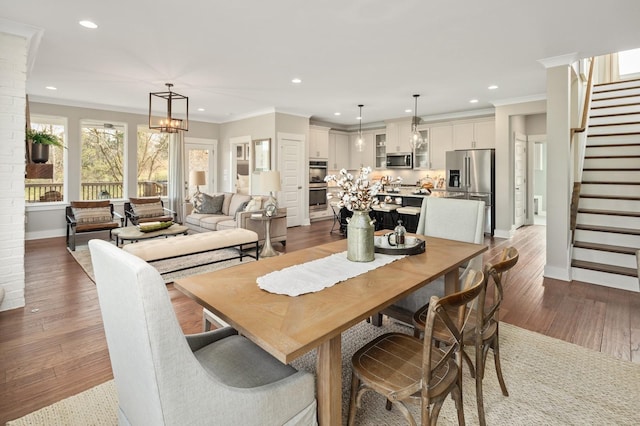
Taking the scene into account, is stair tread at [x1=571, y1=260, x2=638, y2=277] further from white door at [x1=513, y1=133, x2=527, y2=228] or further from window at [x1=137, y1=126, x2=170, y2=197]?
window at [x1=137, y1=126, x2=170, y2=197]

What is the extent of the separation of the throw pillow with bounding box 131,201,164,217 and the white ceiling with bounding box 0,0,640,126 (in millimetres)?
1995

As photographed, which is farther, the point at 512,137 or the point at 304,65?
the point at 512,137

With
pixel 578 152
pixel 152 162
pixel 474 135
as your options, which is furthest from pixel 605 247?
pixel 152 162

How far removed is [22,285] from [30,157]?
141 centimetres

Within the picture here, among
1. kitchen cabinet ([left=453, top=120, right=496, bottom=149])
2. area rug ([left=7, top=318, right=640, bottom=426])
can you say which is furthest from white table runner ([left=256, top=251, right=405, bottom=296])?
kitchen cabinet ([left=453, top=120, right=496, bottom=149])

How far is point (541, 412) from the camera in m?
1.80

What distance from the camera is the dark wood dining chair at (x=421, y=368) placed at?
1.25m

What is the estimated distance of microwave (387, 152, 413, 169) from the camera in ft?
27.2

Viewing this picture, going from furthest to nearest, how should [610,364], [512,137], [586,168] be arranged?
[512,137], [586,168], [610,364]

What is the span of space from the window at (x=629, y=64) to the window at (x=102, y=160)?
10664 millimetres

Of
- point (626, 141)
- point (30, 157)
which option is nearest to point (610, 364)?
point (626, 141)

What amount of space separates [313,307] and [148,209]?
6.01 metres

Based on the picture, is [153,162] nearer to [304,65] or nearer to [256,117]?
[256,117]

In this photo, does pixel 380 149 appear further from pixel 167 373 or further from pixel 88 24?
pixel 167 373
